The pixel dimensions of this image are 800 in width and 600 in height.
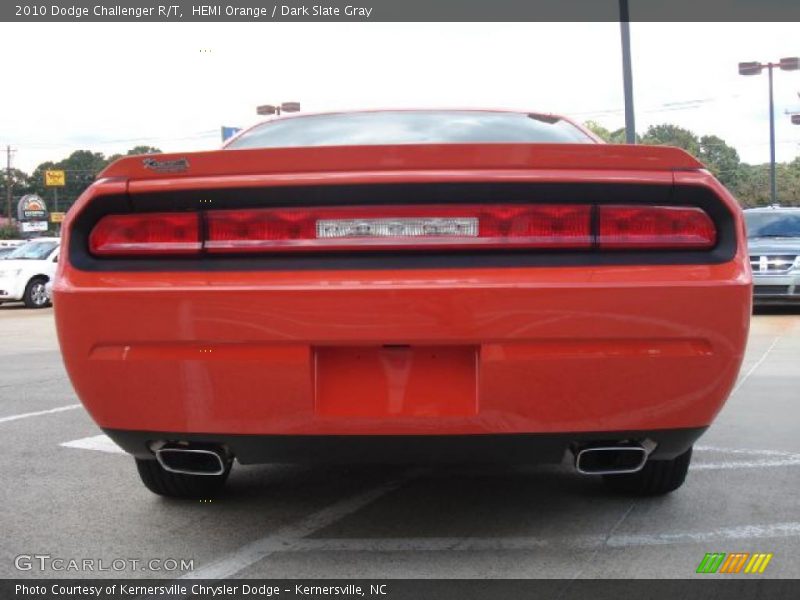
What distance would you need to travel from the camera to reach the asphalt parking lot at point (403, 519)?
266 centimetres

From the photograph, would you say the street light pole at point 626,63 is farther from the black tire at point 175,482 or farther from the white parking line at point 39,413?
the black tire at point 175,482

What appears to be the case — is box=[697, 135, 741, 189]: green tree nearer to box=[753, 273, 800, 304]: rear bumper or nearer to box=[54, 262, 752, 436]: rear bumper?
box=[753, 273, 800, 304]: rear bumper

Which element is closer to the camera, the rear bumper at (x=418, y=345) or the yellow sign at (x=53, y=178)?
the rear bumper at (x=418, y=345)

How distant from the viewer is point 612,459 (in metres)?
2.75

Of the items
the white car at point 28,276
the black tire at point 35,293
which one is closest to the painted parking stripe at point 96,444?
the white car at point 28,276

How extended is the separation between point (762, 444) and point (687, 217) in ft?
7.47

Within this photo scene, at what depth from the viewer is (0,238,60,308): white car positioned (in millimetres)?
17078

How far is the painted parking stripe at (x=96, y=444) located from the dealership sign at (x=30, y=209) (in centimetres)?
7708

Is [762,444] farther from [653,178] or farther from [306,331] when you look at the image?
[306,331]

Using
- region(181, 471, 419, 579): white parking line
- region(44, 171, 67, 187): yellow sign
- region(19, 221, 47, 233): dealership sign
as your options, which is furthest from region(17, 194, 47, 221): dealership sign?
region(181, 471, 419, 579): white parking line

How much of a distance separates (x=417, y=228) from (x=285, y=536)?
3.83 feet

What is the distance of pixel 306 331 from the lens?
93.1 inches

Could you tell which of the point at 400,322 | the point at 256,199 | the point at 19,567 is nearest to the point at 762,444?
the point at 400,322

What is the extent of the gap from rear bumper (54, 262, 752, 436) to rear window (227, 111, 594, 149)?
1189 millimetres
